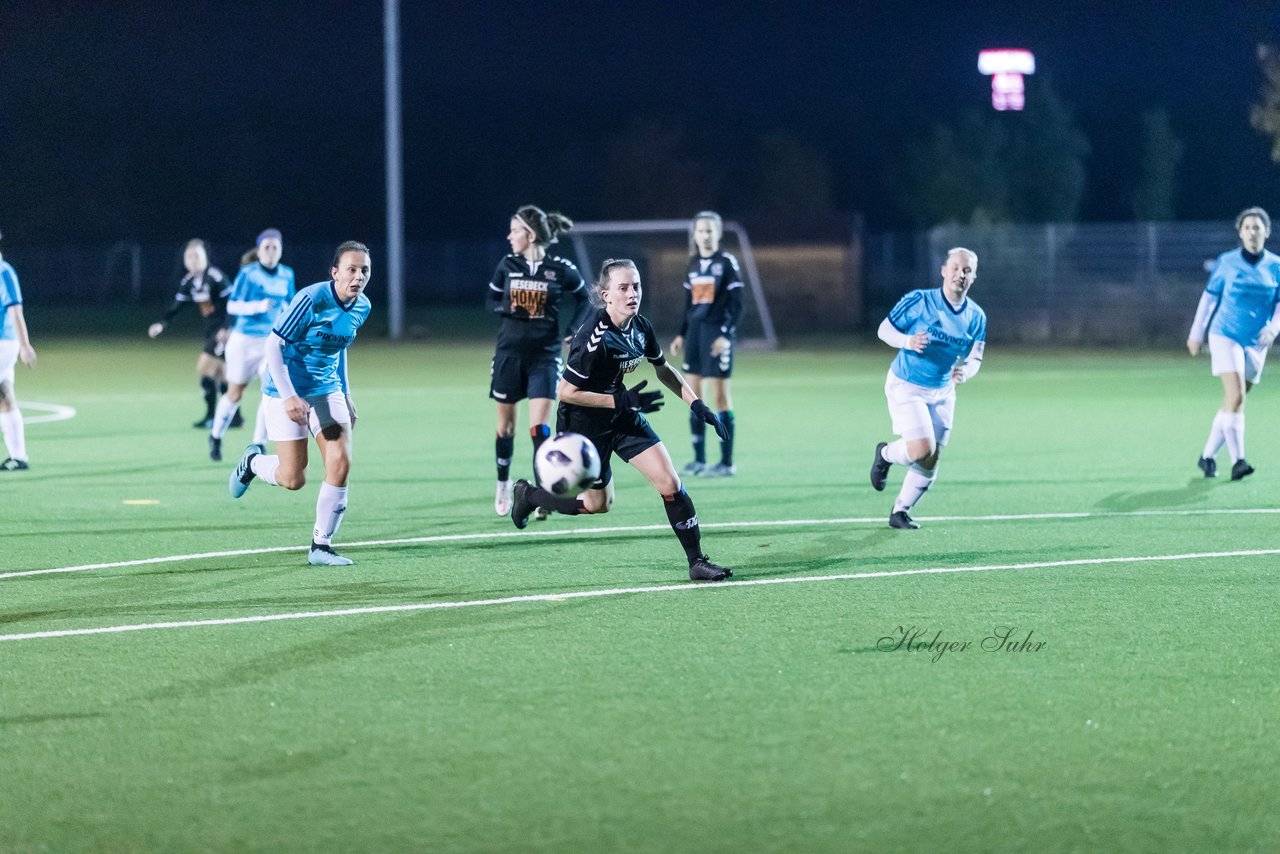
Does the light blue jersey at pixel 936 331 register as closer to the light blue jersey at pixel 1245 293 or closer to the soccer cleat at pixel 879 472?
the soccer cleat at pixel 879 472

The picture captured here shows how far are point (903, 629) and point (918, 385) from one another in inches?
139

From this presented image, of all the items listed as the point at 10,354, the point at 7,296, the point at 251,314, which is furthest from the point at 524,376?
the point at 10,354

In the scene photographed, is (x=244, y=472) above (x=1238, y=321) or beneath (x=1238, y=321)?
beneath

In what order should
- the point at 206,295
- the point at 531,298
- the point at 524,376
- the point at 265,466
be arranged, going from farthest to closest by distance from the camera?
1. the point at 206,295
2. the point at 524,376
3. the point at 531,298
4. the point at 265,466

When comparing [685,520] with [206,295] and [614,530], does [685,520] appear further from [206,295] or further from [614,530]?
[206,295]

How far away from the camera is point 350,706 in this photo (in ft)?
20.7

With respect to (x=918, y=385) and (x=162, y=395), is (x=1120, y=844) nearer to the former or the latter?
(x=918, y=385)

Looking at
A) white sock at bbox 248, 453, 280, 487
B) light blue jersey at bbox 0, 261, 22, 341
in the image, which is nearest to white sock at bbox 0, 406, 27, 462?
light blue jersey at bbox 0, 261, 22, 341

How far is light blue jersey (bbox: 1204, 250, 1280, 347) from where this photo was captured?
1350 centimetres

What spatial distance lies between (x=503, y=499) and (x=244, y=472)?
192cm

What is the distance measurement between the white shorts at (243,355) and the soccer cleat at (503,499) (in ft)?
14.7

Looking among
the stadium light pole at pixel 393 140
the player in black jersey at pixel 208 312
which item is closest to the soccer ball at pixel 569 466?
the player in black jersey at pixel 208 312

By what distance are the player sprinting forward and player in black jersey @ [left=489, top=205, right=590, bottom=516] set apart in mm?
5473

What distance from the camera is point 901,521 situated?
429 inches
